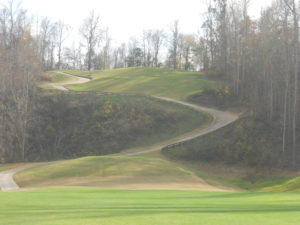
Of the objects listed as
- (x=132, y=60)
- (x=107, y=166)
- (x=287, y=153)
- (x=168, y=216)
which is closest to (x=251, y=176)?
(x=287, y=153)

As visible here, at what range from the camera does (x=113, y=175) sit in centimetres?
2586

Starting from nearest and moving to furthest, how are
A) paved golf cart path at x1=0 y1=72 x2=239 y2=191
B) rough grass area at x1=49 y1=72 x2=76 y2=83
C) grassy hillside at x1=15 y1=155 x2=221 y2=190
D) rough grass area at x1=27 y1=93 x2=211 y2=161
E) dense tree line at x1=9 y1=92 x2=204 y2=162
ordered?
grassy hillside at x1=15 y1=155 x2=221 y2=190, paved golf cart path at x1=0 y1=72 x2=239 y2=191, dense tree line at x1=9 y1=92 x2=204 y2=162, rough grass area at x1=27 y1=93 x2=211 y2=161, rough grass area at x1=49 y1=72 x2=76 y2=83

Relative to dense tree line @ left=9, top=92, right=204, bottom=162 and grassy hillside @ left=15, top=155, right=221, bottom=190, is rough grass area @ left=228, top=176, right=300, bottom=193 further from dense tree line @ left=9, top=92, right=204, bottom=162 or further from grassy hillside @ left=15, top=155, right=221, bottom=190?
dense tree line @ left=9, top=92, right=204, bottom=162

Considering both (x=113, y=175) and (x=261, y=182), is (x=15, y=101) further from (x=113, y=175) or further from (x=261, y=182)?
(x=261, y=182)

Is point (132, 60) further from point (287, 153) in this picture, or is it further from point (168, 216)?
point (168, 216)

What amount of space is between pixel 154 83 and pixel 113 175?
4490 centimetres

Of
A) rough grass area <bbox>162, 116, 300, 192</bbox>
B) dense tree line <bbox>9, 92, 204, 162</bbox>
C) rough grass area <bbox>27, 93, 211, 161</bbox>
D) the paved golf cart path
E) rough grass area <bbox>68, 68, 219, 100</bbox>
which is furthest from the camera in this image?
rough grass area <bbox>68, 68, 219, 100</bbox>

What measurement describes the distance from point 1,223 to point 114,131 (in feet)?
126

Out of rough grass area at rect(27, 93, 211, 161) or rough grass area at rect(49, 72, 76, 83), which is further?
rough grass area at rect(49, 72, 76, 83)

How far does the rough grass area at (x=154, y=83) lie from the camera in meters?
62.3

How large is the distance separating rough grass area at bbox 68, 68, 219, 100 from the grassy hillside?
3112 cm

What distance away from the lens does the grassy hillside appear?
77.0ft

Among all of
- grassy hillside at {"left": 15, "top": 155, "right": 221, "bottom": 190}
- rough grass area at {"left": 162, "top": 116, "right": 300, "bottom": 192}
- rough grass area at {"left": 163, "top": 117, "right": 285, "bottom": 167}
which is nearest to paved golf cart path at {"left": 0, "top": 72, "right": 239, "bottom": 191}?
rough grass area at {"left": 162, "top": 116, "right": 300, "bottom": 192}

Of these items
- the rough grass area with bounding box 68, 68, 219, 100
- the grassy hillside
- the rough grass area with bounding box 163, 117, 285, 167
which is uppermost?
the rough grass area with bounding box 68, 68, 219, 100
